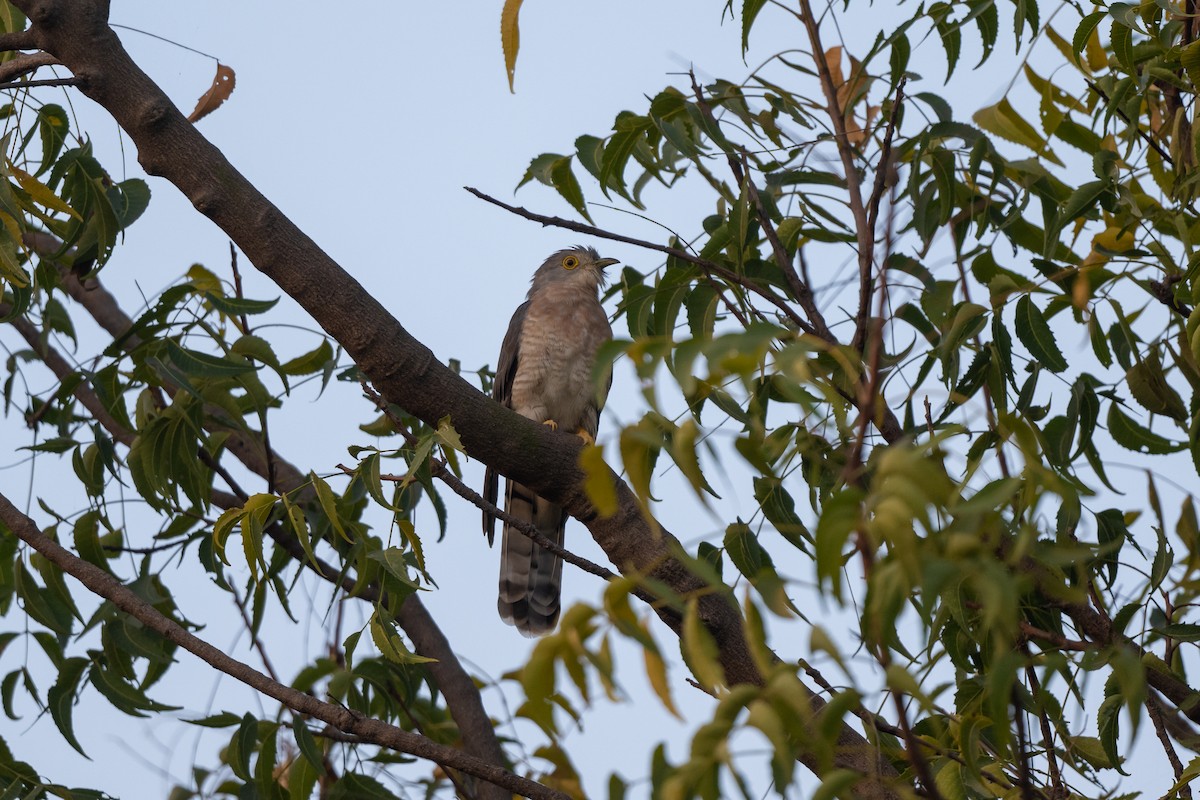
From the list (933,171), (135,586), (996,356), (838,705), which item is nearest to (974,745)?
(838,705)

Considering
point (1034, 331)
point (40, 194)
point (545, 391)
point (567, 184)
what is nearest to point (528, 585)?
point (545, 391)

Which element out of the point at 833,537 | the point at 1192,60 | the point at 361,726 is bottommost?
the point at 833,537

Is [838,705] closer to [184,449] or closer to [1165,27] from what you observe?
[1165,27]

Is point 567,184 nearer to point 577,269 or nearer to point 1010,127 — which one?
point 1010,127

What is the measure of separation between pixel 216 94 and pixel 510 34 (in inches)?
44.3

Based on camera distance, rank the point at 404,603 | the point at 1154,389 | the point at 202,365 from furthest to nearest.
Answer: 1. the point at 404,603
2. the point at 202,365
3. the point at 1154,389

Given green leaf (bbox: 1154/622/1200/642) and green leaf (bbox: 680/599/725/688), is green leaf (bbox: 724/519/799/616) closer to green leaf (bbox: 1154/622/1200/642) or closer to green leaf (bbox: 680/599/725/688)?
green leaf (bbox: 1154/622/1200/642)

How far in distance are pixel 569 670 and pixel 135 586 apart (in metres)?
2.86

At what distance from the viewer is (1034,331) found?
2.94 meters

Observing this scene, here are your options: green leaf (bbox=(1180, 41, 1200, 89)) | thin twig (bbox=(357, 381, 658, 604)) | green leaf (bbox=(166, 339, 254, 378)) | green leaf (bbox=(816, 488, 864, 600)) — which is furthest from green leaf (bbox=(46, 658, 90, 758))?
green leaf (bbox=(1180, 41, 1200, 89))

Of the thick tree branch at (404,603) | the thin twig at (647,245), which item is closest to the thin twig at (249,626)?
the thick tree branch at (404,603)

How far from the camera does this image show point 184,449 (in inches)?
146

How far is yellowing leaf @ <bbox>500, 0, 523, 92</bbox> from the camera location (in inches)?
103

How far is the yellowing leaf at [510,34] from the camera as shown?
103 inches
